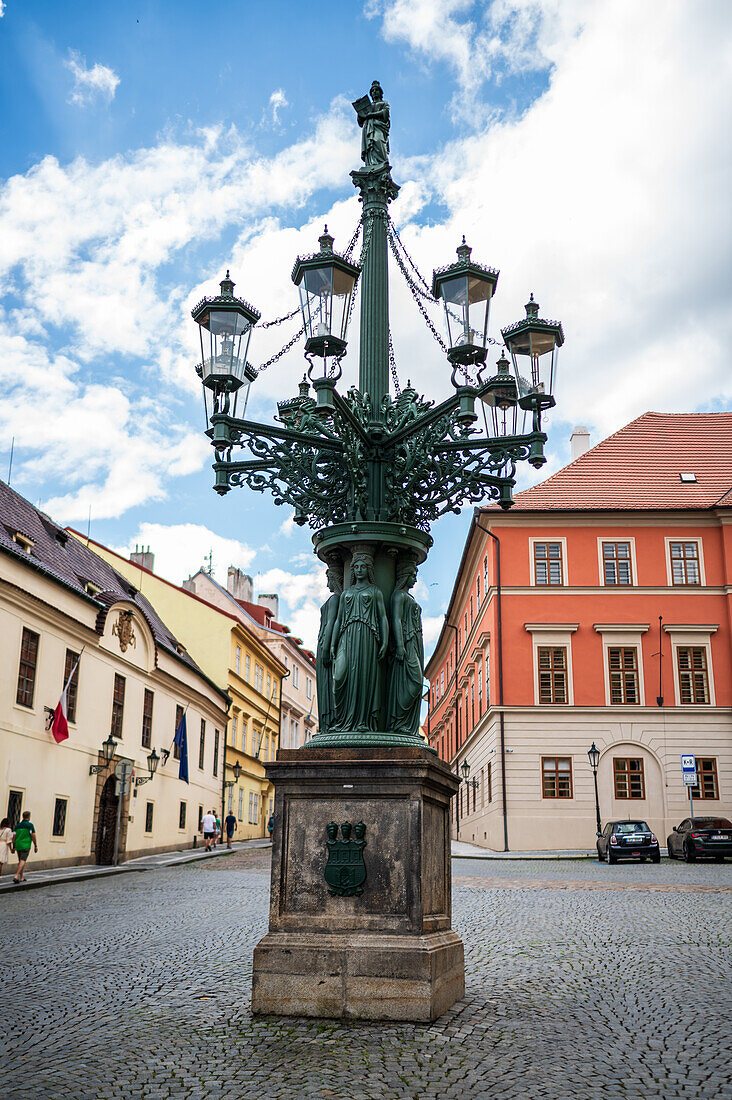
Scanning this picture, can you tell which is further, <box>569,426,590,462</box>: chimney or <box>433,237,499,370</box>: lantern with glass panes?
<box>569,426,590,462</box>: chimney

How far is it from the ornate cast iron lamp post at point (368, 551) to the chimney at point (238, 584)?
62229mm

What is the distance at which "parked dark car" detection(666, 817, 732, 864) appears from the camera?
26.2 m

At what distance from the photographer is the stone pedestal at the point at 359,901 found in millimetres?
6223

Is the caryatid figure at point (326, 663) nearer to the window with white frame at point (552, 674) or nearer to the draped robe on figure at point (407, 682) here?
the draped robe on figure at point (407, 682)

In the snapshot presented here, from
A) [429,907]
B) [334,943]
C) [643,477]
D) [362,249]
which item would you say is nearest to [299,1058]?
[334,943]

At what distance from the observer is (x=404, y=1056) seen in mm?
5367

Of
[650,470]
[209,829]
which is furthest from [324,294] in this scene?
[650,470]

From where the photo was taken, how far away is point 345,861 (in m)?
6.57

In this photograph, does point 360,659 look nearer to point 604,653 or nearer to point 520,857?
point 520,857

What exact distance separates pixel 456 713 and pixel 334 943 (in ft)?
159

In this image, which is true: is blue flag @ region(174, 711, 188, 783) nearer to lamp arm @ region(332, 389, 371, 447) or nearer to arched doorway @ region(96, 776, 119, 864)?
arched doorway @ region(96, 776, 119, 864)

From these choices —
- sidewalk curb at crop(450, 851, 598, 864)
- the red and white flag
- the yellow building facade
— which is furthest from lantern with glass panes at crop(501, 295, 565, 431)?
Answer: the yellow building facade

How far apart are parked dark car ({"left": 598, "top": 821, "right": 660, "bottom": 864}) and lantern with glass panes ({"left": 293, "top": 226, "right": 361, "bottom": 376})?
2186cm

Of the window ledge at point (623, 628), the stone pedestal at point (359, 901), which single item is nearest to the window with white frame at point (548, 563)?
the window ledge at point (623, 628)
